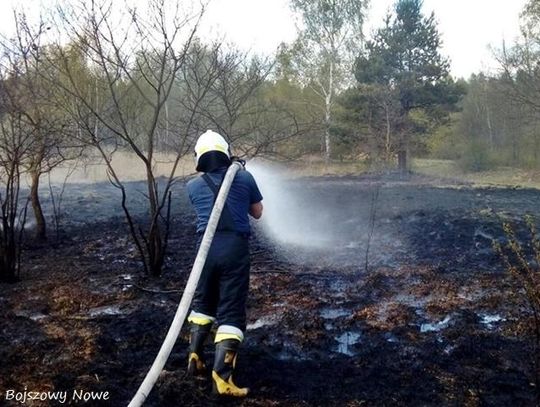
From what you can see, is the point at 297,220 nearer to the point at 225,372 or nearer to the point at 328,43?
the point at 225,372

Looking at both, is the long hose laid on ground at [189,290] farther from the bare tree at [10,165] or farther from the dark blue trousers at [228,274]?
the bare tree at [10,165]

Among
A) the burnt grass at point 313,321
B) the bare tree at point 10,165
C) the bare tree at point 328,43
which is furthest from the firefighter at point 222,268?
the bare tree at point 328,43

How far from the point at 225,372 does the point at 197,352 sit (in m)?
0.38

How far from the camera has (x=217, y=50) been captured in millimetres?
7438

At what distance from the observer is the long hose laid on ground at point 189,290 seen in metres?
3.06

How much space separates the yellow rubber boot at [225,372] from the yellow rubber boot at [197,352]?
0.27m

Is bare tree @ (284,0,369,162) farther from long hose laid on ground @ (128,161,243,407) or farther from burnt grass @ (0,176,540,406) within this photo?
long hose laid on ground @ (128,161,243,407)

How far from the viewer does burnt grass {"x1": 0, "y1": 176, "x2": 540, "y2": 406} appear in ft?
12.1

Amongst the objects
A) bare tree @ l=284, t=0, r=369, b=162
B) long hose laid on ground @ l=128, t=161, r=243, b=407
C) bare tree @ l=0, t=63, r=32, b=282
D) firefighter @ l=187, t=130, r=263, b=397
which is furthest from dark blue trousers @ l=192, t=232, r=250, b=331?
bare tree @ l=284, t=0, r=369, b=162

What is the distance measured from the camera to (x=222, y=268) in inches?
147

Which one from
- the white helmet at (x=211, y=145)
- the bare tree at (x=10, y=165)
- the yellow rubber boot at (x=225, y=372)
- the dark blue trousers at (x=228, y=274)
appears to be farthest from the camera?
the bare tree at (x=10, y=165)

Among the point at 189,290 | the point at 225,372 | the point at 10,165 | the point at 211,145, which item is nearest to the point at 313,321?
the point at 225,372

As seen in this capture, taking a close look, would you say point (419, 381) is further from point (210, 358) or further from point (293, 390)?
point (210, 358)

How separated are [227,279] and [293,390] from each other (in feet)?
2.98
